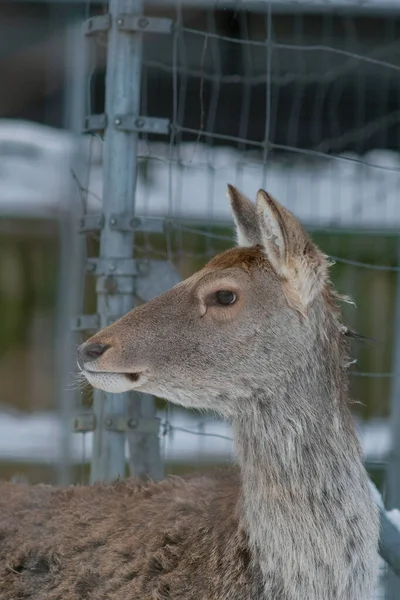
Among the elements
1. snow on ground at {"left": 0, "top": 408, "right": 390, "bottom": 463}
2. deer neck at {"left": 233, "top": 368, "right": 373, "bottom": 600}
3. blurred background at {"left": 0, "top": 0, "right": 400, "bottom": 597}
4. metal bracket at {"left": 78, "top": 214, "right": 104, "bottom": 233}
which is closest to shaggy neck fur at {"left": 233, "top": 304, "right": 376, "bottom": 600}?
deer neck at {"left": 233, "top": 368, "right": 373, "bottom": 600}

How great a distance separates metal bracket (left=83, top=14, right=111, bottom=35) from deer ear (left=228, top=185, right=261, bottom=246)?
0.91 metres

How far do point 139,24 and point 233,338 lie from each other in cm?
138

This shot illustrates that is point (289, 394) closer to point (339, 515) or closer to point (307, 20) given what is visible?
point (339, 515)

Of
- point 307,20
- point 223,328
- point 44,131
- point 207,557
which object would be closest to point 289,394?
point 223,328

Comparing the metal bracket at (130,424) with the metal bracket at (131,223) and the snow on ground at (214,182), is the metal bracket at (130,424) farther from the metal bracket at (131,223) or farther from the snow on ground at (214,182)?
the snow on ground at (214,182)

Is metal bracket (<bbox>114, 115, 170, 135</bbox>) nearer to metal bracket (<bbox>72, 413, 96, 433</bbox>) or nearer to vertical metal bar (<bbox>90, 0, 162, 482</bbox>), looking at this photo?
vertical metal bar (<bbox>90, 0, 162, 482</bbox>)

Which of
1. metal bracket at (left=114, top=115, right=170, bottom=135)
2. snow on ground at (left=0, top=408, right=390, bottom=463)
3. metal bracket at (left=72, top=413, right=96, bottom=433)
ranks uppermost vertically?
metal bracket at (left=114, top=115, right=170, bottom=135)

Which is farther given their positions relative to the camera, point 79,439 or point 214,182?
point 79,439

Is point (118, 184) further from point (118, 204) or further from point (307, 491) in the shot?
point (307, 491)

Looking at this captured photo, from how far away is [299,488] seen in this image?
3.09 metres

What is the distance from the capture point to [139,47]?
400 cm

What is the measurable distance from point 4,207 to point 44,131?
0.59 metres

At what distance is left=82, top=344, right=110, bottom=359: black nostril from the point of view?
123 inches

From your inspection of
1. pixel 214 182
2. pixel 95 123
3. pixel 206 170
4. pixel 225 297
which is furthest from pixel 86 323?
pixel 214 182
